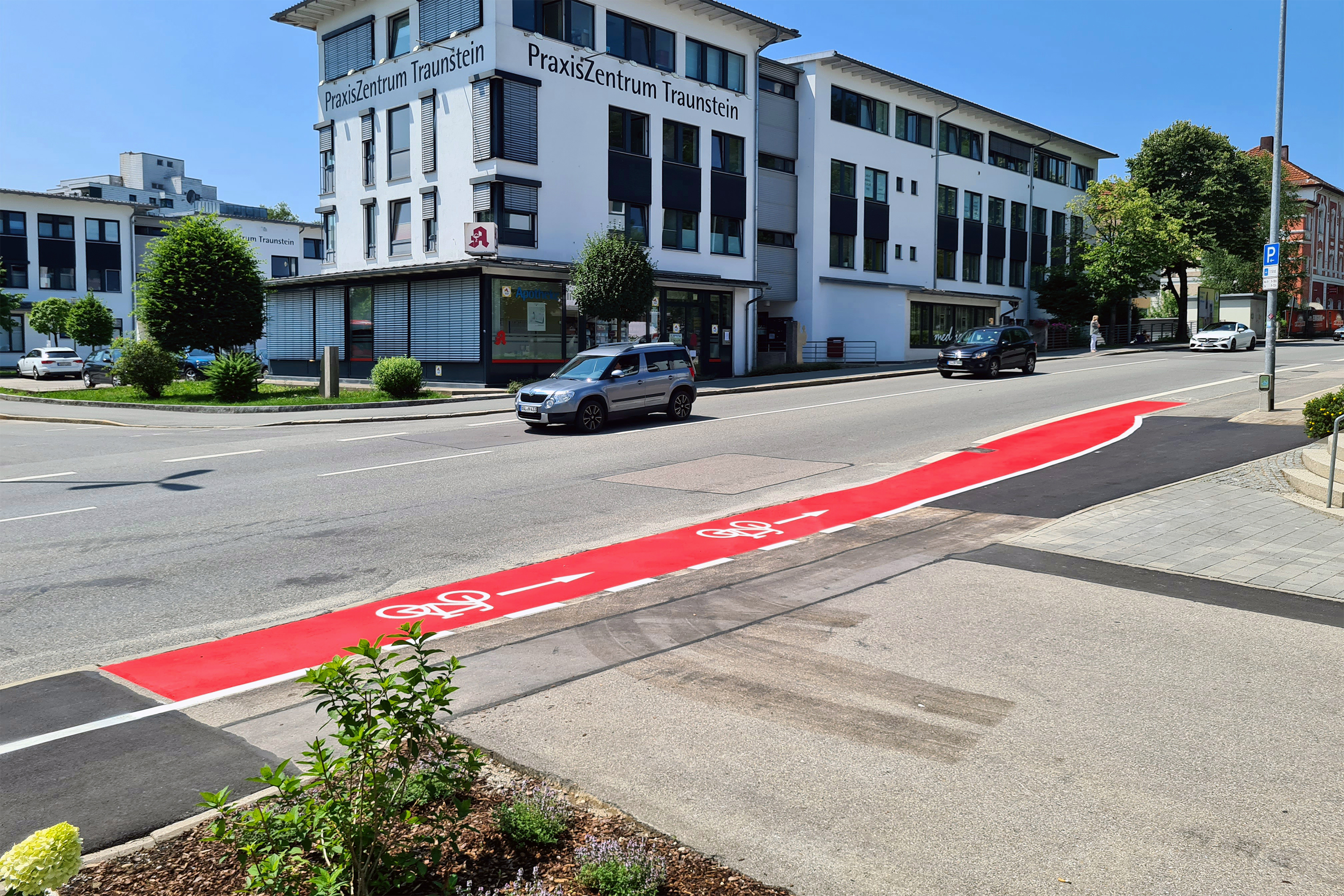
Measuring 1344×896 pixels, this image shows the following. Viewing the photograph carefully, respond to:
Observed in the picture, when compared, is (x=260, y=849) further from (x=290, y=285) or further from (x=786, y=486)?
(x=290, y=285)

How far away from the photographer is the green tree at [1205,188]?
57.0 metres

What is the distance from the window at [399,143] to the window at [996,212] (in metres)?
33.6

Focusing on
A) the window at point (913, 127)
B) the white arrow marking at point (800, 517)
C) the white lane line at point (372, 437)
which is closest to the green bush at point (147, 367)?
the white lane line at point (372, 437)

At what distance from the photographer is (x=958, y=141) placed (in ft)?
171

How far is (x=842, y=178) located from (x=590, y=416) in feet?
92.9

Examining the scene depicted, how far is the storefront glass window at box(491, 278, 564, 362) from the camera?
3152 centimetres

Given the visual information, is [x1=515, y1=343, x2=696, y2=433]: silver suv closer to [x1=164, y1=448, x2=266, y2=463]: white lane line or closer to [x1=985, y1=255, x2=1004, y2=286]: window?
[x1=164, y1=448, x2=266, y2=463]: white lane line

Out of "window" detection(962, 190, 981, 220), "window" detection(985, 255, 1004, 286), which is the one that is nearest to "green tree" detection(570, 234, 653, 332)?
"window" detection(962, 190, 981, 220)

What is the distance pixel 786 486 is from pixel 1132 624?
6851 mm

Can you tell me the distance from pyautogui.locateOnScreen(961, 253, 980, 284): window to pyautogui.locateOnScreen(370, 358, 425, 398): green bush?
34.6m

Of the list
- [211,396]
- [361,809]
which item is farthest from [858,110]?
[361,809]

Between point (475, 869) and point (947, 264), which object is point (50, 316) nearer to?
point (947, 264)

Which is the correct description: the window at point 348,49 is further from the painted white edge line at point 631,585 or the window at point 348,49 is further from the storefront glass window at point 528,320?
the painted white edge line at point 631,585

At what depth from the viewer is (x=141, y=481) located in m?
13.9
